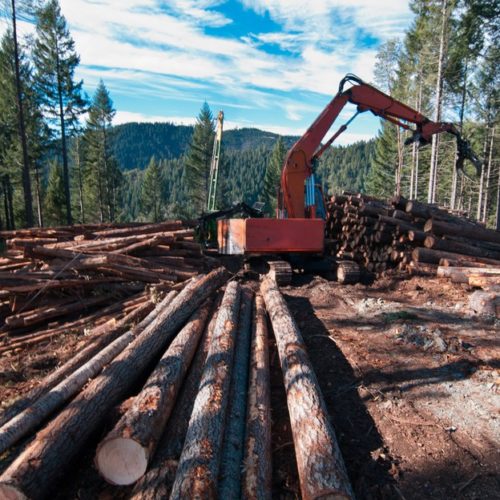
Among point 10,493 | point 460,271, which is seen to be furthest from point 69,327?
point 460,271

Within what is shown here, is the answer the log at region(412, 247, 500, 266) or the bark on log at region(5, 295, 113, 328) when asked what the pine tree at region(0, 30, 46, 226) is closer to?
the bark on log at region(5, 295, 113, 328)

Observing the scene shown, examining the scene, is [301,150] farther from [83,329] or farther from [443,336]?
[83,329]

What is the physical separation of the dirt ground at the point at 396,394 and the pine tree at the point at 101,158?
33.8 m

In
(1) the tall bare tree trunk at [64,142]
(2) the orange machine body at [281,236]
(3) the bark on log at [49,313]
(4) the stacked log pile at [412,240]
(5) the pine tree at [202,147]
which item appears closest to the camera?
(3) the bark on log at [49,313]

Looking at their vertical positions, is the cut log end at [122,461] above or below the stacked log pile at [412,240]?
below

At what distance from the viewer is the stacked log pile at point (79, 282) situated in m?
7.16

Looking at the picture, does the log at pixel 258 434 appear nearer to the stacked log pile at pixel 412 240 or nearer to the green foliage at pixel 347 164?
the stacked log pile at pixel 412 240

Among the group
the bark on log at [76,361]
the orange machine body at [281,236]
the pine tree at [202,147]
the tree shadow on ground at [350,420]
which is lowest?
the tree shadow on ground at [350,420]

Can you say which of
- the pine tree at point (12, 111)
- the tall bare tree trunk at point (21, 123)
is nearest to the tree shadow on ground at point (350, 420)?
the tall bare tree trunk at point (21, 123)

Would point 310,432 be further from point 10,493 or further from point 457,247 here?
point 457,247

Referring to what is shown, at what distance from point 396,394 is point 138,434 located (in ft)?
9.49

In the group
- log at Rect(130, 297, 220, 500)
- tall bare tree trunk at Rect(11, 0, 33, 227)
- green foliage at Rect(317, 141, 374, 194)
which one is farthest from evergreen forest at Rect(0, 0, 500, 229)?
green foliage at Rect(317, 141, 374, 194)

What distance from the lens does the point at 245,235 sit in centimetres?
932

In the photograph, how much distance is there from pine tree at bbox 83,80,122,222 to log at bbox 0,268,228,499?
113ft
